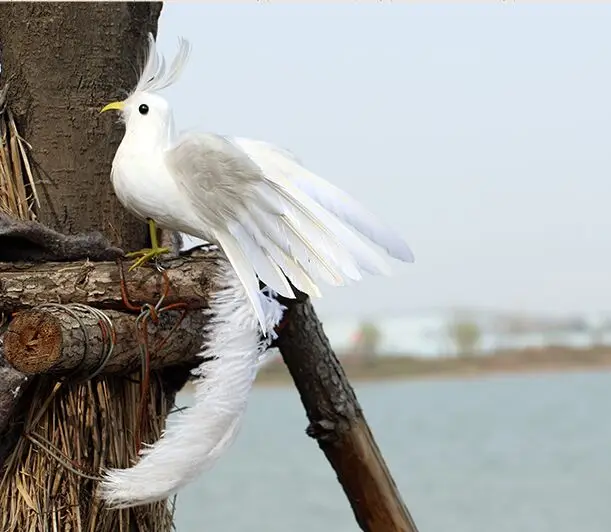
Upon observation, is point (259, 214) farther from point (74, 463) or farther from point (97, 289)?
point (74, 463)

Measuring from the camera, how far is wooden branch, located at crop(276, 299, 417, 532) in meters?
1.62

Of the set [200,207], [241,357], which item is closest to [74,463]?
[241,357]

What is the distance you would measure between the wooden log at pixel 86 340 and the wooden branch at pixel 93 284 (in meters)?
0.02

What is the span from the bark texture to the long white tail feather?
0.24 m

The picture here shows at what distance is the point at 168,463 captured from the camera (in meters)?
1.24

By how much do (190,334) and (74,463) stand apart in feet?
0.68

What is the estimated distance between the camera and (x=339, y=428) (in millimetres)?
1640

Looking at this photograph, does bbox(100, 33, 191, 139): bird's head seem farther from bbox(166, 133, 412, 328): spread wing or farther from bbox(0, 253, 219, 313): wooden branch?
bbox(0, 253, 219, 313): wooden branch

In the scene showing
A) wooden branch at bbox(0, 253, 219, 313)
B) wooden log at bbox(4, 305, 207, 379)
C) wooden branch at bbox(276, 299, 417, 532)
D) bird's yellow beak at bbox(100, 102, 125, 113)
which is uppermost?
bird's yellow beak at bbox(100, 102, 125, 113)

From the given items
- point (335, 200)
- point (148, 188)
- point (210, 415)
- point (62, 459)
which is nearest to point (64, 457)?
point (62, 459)

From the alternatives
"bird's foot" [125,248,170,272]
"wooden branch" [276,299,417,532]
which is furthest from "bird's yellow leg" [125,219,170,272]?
"wooden branch" [276,299,417,532]

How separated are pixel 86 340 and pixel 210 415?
0.56 ft

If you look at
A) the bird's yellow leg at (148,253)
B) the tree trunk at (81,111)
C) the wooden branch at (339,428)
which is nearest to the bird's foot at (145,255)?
the bird's yellow leg at (148,253)

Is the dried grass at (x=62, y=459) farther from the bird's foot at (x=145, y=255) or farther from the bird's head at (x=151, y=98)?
the bird's head at (x=151, y=98)
